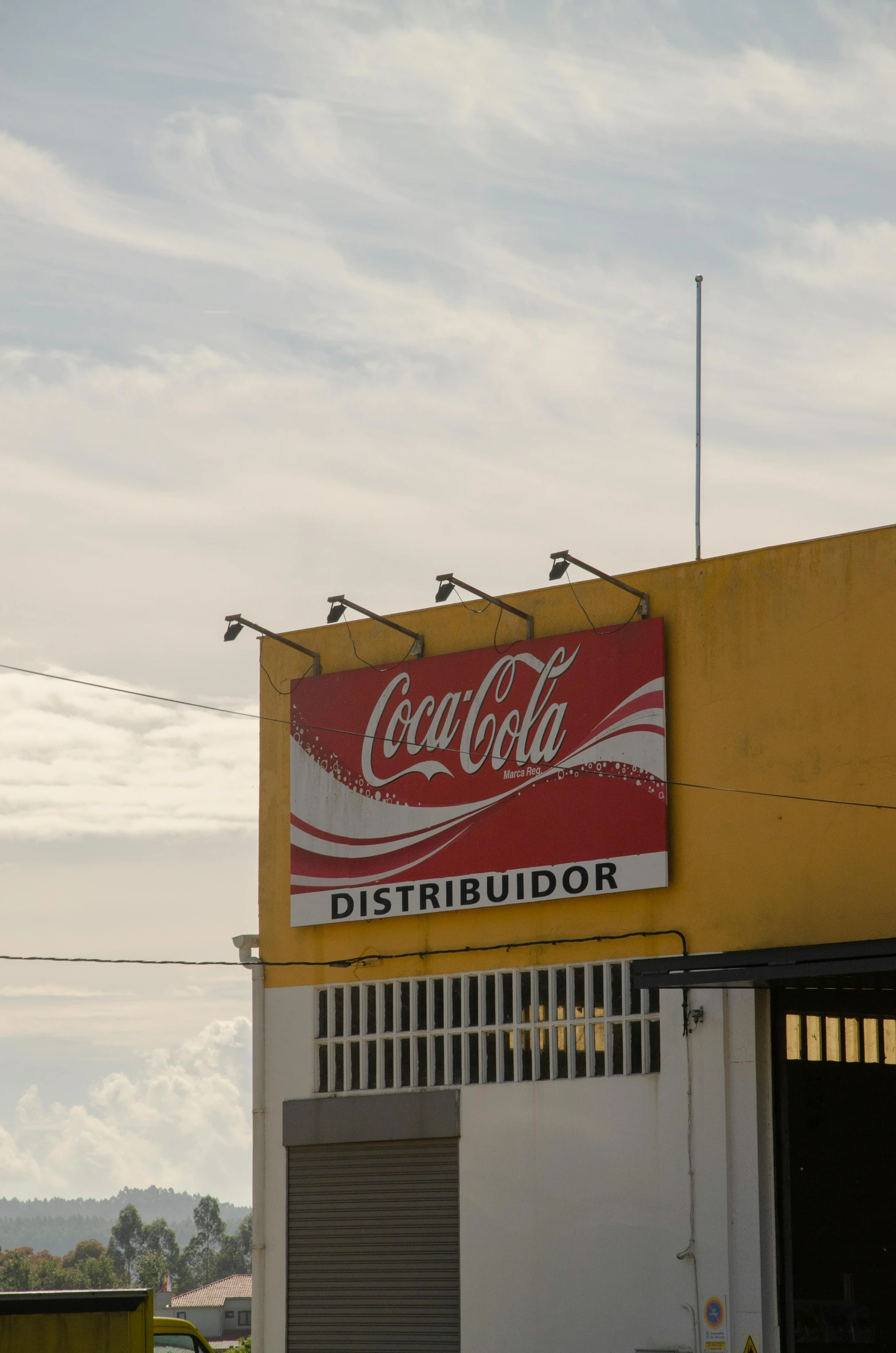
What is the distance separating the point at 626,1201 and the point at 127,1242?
161 metres

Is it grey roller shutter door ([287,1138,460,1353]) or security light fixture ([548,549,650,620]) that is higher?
security light fixture ([548,549,650,620])

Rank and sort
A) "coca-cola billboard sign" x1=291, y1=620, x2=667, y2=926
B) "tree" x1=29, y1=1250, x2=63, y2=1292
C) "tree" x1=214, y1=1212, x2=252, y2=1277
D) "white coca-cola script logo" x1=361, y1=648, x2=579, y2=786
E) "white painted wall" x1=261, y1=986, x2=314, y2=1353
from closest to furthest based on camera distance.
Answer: "coca-cola billboard sign" x1=291, y1=620, x2=667, y2=926 → "white coca-cola script logo" x1=361, y1=648, x2=579, y2=786 → "white painted wall" x1=261, y1=986, x2=314, y2=1353 → "tree" x1=29, y1=1250, x2=63, y2=1292 → "tree" x1=214, y1=1212, x2=252, y2=1277

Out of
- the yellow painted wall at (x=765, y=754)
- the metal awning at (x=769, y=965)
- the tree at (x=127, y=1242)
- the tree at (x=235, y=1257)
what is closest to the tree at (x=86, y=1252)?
the tree at (x=127, y=1242)

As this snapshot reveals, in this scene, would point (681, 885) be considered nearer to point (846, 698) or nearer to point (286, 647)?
point (846, 698)

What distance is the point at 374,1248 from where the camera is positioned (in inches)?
950

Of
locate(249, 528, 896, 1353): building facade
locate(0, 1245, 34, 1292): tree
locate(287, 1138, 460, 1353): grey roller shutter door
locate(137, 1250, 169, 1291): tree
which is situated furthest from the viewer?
locate(137, 1250, 169, 1291): tree

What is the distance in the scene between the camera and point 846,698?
21109mm

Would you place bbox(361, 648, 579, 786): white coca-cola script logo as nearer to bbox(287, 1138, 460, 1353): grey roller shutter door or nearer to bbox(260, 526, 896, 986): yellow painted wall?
bbox(260, 526, 896, 986): yellow painted wall

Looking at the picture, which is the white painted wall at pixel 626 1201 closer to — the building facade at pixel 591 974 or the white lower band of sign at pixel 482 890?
the building facade at pixel 591 974

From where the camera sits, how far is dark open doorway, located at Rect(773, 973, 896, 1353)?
2158cm

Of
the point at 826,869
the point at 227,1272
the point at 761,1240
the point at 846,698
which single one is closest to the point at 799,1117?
the point at 761,1240

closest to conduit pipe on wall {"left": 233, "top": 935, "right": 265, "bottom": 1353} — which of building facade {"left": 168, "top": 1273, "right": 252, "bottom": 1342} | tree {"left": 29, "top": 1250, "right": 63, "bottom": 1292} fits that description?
building facade {"left": 168, "top": 1273, "right": 252, "bottom": 1342}

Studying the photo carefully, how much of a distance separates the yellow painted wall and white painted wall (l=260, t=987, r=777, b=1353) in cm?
129

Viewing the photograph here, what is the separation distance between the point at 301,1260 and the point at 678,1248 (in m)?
5.97
